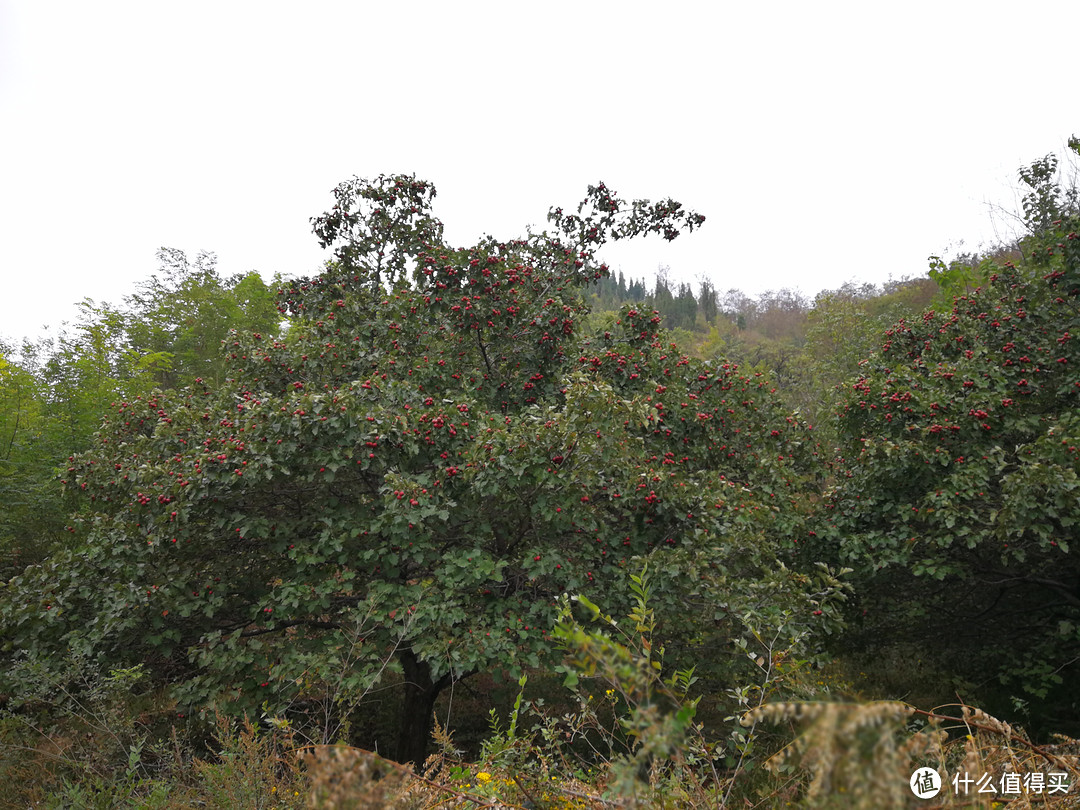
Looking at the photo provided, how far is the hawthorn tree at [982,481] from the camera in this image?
5281 mm

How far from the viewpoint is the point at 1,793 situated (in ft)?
12.9

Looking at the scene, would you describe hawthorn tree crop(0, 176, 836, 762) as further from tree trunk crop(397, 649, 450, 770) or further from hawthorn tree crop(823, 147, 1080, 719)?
hawthorn tree crop(823, 147, 1080, 719)

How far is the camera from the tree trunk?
581 cm

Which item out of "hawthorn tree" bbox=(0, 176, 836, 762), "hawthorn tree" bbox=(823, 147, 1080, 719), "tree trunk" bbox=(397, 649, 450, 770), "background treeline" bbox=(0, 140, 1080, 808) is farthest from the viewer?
"tree trunk" bbox=(397, 649, 450, 770)

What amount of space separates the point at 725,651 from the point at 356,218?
6696 mm

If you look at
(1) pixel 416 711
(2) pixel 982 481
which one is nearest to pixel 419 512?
(1) pixel 416 711

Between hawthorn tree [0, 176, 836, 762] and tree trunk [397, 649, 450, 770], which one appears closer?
hawthorn tree [0, 176, 836, 762]

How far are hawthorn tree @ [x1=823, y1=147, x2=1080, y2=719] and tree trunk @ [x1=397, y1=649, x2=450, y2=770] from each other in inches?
186

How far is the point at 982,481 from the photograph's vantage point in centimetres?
539

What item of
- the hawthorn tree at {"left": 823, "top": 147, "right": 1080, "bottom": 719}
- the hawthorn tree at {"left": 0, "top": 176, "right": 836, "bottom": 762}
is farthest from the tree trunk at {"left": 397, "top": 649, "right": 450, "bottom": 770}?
the hawthorn tree at {"left": 823, "top": 147, "right": 1080, "bottom": 719}

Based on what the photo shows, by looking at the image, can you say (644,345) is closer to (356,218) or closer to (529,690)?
(356,218)

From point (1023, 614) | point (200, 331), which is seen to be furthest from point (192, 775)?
point (200, 331)

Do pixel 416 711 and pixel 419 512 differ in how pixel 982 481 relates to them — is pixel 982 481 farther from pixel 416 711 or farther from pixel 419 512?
pixel 416 711

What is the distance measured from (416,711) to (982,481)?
6194mm
